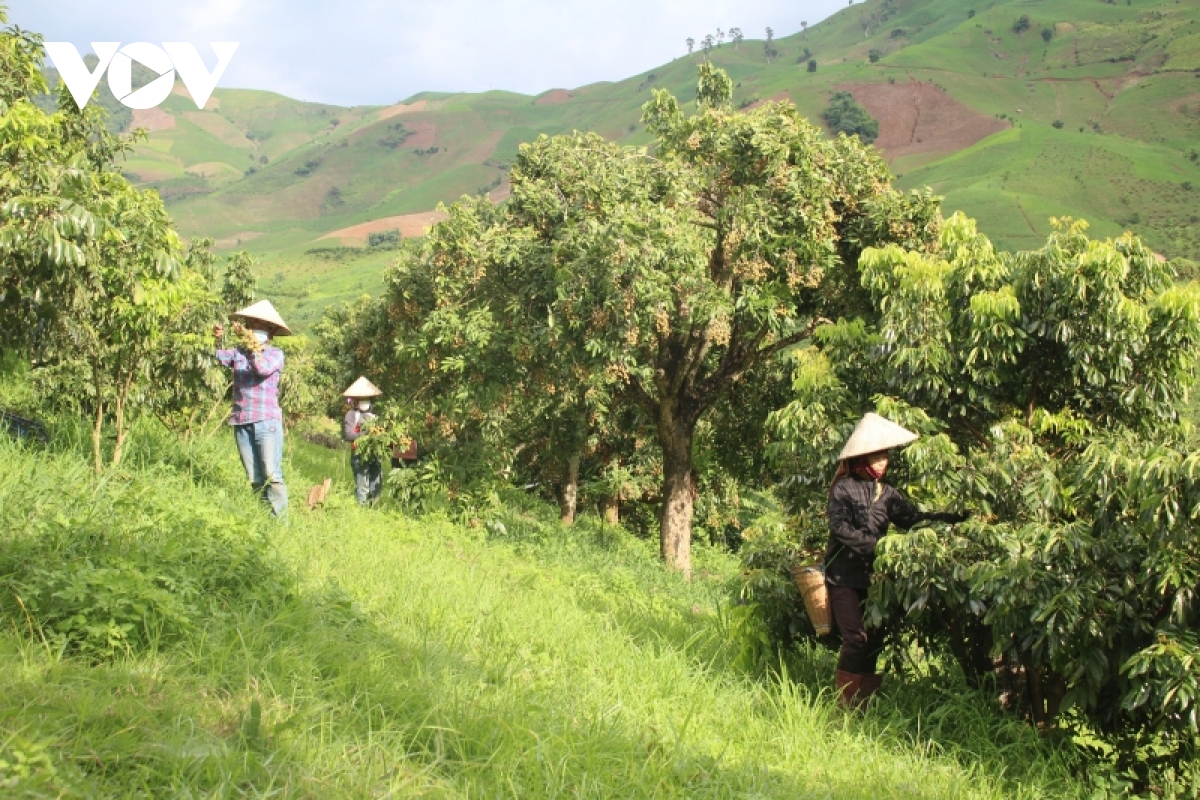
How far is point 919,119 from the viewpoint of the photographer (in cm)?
12606

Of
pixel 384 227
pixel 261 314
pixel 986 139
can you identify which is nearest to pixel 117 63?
pixel 261 314

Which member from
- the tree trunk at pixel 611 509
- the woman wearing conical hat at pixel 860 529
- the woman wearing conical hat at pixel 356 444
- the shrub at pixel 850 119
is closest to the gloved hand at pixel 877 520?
the woman wearing conical hat at pixel 860 529

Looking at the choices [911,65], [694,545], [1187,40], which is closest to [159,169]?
[911,65]

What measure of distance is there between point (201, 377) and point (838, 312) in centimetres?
764

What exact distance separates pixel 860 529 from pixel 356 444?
6.12 meters

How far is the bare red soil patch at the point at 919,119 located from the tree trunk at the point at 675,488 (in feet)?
370

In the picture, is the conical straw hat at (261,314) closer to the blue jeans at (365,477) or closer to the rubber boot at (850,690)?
the blue jeans at (365,477)

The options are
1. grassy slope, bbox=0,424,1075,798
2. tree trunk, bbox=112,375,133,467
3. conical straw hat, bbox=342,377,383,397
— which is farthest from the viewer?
conical straw hat, bbox=342,377,383,397

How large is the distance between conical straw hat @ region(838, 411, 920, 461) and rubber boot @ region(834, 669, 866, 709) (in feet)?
3.90

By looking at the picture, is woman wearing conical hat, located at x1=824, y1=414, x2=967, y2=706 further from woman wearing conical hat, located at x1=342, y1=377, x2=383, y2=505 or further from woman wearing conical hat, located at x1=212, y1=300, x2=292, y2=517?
woman wearing conical hat, located at x1=342, y1=377, x2=383, y2=505

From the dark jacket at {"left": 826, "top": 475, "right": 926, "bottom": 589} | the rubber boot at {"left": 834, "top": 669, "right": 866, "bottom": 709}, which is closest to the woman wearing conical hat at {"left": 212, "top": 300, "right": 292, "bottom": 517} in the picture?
the dark jacket at {"left": 826, "top": 475, "right": 926, "bottom": 589}

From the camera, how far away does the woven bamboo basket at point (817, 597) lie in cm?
505

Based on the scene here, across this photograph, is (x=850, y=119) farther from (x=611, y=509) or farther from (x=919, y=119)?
(x=611, y=509)

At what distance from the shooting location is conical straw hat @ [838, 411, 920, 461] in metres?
4.89
